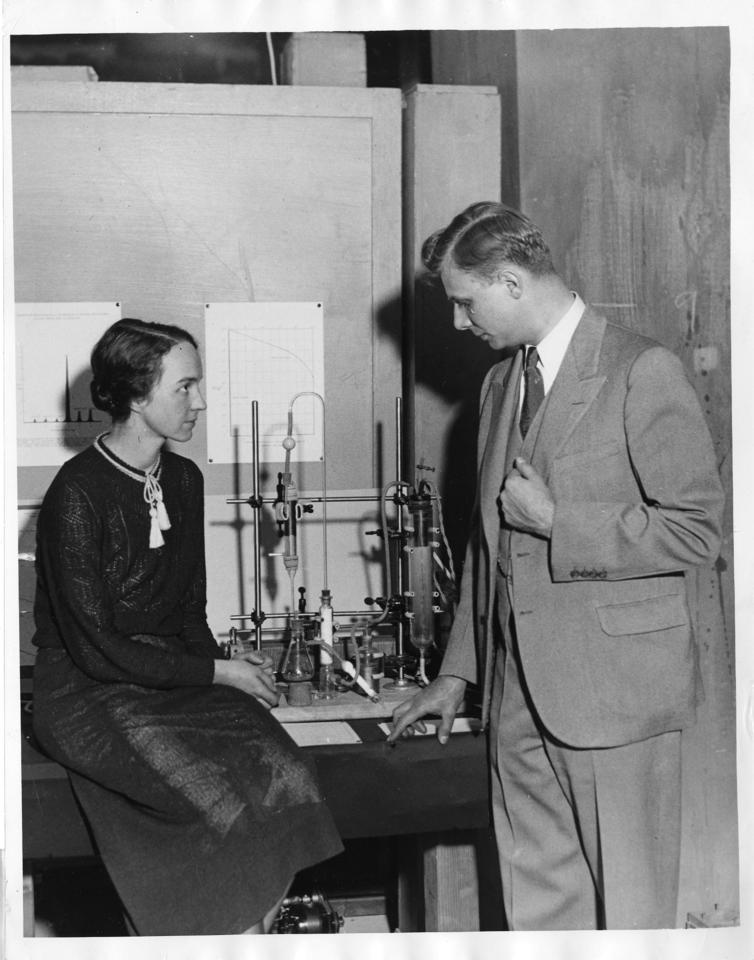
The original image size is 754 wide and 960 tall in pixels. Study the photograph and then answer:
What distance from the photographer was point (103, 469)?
9.45 feet

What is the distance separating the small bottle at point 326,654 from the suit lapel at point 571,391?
1.10 m

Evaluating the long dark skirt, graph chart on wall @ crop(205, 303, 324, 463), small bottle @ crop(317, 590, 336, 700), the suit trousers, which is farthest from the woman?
graph chart on wall @ crop(205, 303, 324, 463)

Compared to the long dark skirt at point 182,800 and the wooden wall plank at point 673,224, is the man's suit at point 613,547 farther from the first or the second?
the wooden wall plank at point 673,224

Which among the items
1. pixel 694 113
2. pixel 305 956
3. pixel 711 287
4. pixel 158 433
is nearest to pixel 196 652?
pixel 158 433

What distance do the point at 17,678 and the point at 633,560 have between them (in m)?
1.39

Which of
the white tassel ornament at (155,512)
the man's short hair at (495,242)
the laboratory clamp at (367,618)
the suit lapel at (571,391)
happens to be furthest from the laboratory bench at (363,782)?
the man's short hair at (495,242)

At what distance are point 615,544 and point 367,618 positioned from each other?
1379mm

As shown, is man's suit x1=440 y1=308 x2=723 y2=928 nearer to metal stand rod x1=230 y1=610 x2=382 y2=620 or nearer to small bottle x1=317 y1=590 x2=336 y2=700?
small bottle x1=317 y1=590 x2=336 y2=700

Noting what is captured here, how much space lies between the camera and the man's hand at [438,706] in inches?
113

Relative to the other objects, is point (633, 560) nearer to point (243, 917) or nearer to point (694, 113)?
point (243, 917)

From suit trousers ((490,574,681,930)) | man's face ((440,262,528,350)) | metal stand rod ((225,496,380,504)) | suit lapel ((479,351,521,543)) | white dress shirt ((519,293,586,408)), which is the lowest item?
suit trousers ((490,574,681,930))

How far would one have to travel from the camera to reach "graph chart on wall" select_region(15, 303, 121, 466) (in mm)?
3615

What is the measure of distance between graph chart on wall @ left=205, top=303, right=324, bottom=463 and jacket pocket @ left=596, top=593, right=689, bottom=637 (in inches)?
64.0

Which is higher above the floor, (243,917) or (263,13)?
(263,13)
